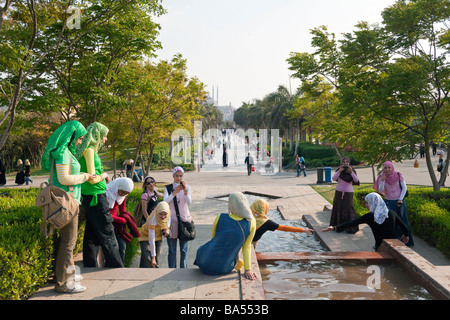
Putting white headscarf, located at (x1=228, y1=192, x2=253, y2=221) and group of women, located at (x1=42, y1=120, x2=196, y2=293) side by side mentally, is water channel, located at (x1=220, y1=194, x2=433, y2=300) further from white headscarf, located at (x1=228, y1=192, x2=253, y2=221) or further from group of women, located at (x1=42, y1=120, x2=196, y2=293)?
group of women, located at (x1=42, y1=120, x2=196, y2=293)

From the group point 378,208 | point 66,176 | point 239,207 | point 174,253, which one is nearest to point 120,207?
point 174,253

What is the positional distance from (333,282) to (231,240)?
1.57 meters

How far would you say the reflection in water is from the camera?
463cm

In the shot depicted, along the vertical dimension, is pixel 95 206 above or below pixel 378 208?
above

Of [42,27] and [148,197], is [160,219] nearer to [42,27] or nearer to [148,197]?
[148,197]

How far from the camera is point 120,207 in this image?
18.8 ft

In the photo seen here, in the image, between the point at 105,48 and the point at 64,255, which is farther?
the point at 105,48

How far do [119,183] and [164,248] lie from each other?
11.4ft

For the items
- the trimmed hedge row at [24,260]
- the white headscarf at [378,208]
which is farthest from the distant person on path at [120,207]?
the white headscarf at [378,208]

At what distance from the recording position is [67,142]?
4.35 m

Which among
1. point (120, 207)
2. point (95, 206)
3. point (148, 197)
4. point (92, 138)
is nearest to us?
point (92, 138)
